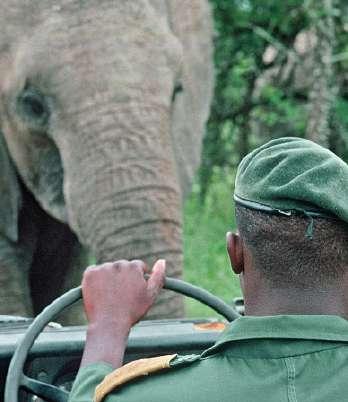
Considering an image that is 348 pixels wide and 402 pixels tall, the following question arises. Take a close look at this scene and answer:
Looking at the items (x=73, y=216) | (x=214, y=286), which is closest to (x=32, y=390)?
(x=73, y=216)

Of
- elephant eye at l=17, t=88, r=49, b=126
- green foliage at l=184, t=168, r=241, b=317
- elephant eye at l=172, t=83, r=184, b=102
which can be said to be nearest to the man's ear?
elephant eye at l=17, t=88, r=49, b=126

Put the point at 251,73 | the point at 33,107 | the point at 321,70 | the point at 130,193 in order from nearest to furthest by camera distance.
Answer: the point at 130,193, the point at 33,107, the point at 321,70, the point at 251,73

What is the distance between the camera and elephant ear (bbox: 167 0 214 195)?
648 centimetres

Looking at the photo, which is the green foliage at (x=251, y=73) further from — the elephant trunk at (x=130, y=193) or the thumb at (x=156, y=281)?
the thumb at (x=156, y=281)

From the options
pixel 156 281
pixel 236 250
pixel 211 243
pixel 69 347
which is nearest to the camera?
pixel 236 250

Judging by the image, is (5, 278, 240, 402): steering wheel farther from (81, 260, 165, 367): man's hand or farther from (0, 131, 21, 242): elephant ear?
(0, 131, 21, 242): elephant ear

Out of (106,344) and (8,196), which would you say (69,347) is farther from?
(8,196)

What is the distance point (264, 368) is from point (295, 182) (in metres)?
0.31

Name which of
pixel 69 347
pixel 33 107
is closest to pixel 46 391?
pixel 69 347

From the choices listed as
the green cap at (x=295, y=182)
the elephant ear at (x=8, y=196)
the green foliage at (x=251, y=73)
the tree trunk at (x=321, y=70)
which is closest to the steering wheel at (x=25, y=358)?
the green cap at (x=295, y=182)

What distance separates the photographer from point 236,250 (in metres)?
2.43

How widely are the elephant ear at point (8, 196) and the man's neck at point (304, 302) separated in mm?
3989

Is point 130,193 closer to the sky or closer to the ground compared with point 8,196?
closer to the sky

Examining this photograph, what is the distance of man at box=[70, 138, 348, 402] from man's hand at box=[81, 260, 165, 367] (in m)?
0.08
